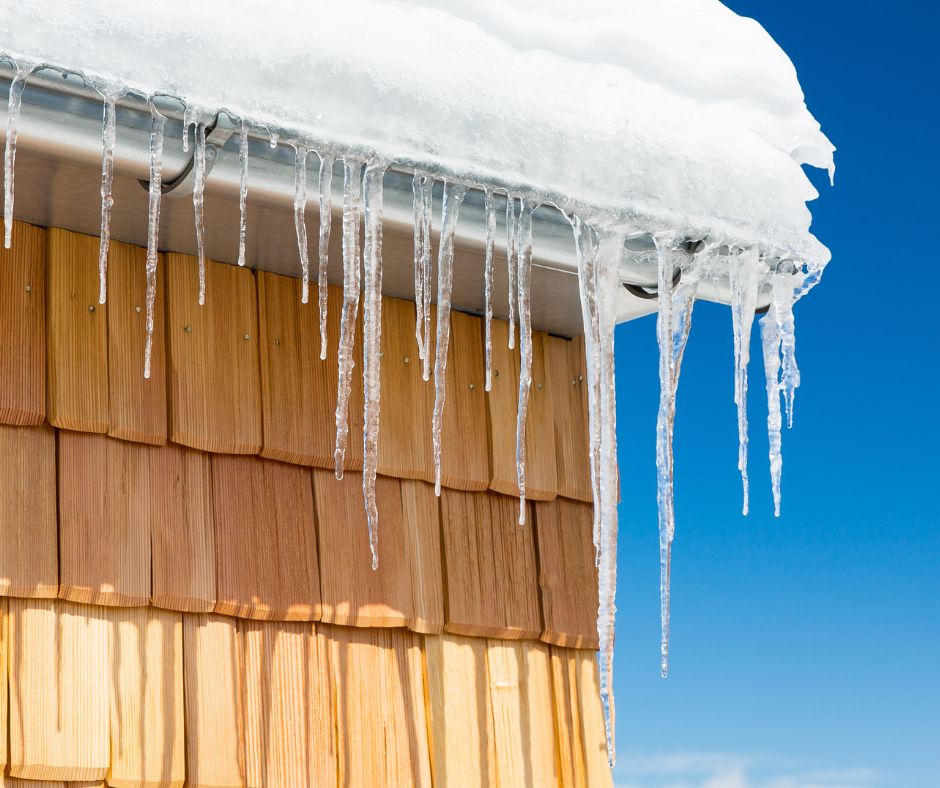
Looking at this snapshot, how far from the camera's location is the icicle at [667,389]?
255 centimetres

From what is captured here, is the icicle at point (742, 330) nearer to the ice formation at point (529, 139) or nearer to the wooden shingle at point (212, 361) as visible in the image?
the ice formation at point (529, 139)

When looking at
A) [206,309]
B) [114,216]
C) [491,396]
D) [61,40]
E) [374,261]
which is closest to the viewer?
[61,40]

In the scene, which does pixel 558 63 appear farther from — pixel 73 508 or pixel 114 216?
pixel 73 508

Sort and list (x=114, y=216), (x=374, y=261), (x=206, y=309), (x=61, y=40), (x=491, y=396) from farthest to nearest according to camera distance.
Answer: (x=491, y=396)
(x=206, y=309)
(x=114, y=216)
(x=374, y=261)
(x=61, y=40)

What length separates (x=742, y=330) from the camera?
265cm

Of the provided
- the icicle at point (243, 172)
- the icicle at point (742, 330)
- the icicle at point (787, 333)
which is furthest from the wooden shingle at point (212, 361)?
the icicle at point (787, 333)

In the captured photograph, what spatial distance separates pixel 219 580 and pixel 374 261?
719 millimetres

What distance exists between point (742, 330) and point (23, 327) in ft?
4.64

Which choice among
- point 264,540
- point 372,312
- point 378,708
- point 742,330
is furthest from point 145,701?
point 742,330

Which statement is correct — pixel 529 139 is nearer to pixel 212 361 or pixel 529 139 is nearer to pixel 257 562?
pixel 212 361

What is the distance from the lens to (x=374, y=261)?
7.48ft

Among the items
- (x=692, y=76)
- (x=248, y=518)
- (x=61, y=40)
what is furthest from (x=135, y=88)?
(x=692, y=76)

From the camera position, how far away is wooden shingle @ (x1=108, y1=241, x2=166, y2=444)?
2.50m

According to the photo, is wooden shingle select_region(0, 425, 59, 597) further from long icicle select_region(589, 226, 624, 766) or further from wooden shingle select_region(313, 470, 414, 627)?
long icicle select_region(589, 226, 624, 766)
